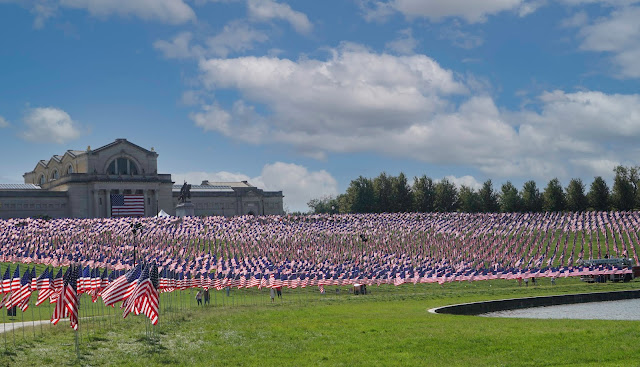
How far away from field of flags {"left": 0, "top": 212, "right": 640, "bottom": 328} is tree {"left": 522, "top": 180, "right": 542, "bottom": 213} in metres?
29.1

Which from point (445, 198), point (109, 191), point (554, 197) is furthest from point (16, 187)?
point (554, 197)

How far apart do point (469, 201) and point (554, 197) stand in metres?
14.8

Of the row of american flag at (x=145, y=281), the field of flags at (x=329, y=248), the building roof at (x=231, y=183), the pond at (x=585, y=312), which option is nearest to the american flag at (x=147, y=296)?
the row of american flag at (x=145, y=281)

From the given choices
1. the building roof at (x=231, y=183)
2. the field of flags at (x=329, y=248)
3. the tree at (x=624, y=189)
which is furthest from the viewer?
the building roof at (x=231, y=183)

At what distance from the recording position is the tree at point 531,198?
131500 millimetres

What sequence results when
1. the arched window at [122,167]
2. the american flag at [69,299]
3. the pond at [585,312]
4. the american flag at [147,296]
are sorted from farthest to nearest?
the arched window at [122,167], the pond at [585,312], the american flag at [147,296], the american flag at [69,299]

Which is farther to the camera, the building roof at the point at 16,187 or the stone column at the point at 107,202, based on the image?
the building roof at the point at 16,187

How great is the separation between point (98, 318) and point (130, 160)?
113 metres

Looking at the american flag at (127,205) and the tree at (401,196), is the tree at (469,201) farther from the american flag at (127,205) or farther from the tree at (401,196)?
the american flag at (127,205)

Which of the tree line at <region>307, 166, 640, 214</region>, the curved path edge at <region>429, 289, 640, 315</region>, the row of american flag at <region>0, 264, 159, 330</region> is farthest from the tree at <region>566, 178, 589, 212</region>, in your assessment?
the row of american flag at <region>0, 264, 159, 330</region>

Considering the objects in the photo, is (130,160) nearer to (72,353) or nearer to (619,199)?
(619,199)

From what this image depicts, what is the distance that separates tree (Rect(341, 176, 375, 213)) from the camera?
476ft

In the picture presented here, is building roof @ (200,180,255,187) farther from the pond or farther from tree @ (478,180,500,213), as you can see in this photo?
the pond

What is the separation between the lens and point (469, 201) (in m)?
137
